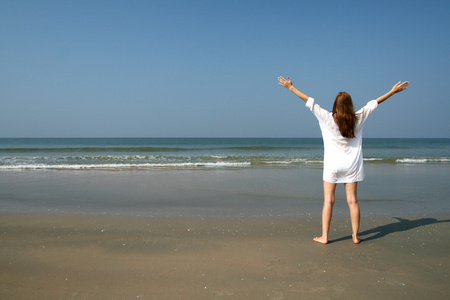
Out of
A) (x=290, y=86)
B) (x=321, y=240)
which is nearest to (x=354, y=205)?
(x=321, y=240)

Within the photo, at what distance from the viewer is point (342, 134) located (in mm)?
3682

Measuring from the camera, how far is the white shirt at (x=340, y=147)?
371 centimetres

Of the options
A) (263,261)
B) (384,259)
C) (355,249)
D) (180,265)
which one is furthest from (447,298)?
(180,265)

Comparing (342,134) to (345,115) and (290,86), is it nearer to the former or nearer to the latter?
(345,115)

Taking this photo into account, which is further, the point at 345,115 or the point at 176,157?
the point at 176,157

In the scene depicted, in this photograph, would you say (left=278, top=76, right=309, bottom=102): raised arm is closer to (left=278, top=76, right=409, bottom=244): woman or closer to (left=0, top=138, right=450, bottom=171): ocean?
(left=278, top=76, right=409, bottom=244): woman

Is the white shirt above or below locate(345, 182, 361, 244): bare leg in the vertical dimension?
above

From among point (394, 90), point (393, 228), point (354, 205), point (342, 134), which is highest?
point (394, 90)

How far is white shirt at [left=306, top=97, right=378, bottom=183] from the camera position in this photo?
371 cm

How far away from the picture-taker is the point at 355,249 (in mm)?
3822

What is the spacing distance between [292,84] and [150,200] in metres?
4.50

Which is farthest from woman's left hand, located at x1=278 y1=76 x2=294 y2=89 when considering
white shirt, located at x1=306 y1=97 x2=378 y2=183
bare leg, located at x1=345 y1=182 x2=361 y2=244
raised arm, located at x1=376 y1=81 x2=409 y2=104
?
bare leg, located at x1=345 y1=182 x2=361 y2=244

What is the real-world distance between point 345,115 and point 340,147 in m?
0.43

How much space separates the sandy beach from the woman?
2.95 ft
